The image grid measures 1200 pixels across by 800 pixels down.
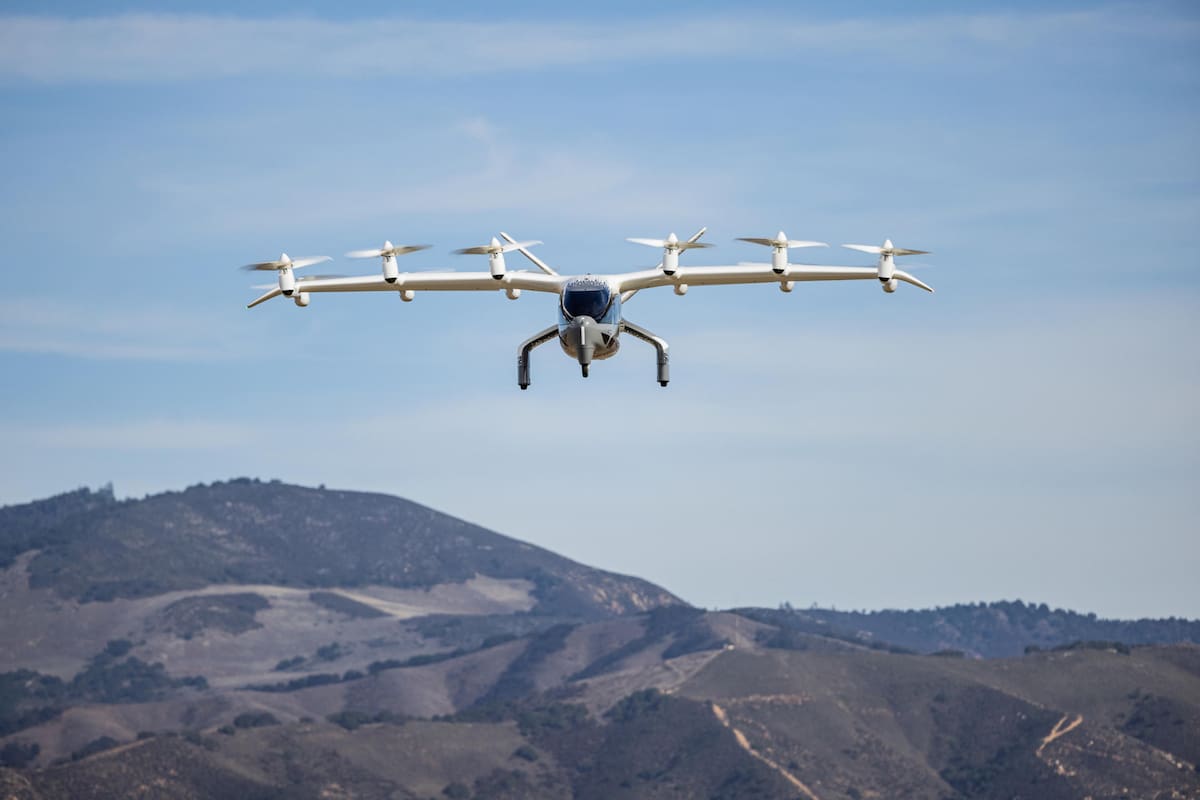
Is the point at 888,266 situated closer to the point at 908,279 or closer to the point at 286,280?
the point at 908,279

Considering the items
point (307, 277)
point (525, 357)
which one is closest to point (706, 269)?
point (525, 357)

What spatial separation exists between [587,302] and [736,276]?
6078mm

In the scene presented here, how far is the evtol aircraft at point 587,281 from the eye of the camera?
233ft

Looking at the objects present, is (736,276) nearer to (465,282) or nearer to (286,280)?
(465,282)

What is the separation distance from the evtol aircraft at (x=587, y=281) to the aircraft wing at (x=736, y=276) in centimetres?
4

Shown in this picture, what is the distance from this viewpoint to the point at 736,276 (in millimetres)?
73375

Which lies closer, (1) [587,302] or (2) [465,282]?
(1) [587,302]

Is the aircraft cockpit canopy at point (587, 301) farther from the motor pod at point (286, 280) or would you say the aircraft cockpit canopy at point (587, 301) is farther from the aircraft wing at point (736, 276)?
the motor pod at point (286, 280)

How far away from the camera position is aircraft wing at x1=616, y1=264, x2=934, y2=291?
240ft

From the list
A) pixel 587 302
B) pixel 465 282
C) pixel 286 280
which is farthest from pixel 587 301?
pixel 286 280

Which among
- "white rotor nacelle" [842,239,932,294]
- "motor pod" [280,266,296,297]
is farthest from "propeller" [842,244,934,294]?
"motor pod" [280,266,296,297]

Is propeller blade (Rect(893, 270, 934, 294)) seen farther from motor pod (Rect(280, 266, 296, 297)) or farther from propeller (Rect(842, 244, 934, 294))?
motor pod (Rect(280, 266, 296, 297))

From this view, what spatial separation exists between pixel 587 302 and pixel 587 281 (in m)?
1.15

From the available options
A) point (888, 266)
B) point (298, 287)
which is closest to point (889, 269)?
point (888, 266)
